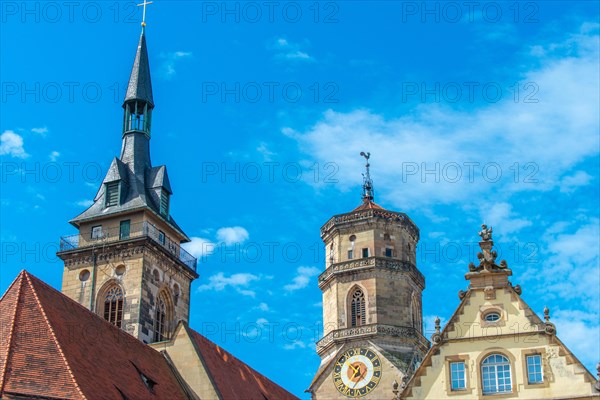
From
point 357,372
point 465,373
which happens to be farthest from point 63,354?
point 357,372

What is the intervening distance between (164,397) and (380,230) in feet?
46.8

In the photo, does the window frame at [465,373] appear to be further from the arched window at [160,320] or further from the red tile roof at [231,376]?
the arched window at [160,320]

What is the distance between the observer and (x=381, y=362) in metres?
44.4

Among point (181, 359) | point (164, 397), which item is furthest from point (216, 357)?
point (164, 397)

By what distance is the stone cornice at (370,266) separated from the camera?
46469 millimetres

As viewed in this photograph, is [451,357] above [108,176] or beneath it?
beneath

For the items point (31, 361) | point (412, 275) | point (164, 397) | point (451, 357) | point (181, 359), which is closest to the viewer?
point (451, 357)

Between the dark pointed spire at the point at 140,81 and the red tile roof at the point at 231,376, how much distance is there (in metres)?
14.1

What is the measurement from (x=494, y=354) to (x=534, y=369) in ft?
3.57

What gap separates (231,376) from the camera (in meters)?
41.4

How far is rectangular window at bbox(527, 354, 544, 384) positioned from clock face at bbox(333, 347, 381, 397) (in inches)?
653

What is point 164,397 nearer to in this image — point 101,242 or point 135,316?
point 135,316

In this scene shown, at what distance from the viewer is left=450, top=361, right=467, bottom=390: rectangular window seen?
92.5ft

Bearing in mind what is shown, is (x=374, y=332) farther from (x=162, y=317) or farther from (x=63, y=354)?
(x=63, y=354)
